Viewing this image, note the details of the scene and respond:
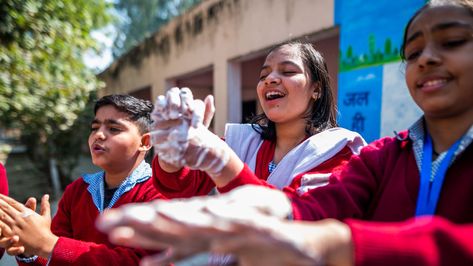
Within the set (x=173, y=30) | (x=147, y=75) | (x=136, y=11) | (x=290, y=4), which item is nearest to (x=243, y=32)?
(x=290, y=4)

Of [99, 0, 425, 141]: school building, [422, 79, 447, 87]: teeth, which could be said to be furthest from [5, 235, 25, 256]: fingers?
[99, 0, 425, 141]: school building

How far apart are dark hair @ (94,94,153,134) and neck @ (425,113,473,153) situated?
1.37 meters

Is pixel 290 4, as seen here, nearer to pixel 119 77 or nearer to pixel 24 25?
pixel 24 25

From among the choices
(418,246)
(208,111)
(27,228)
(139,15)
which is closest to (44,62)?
(27,228)

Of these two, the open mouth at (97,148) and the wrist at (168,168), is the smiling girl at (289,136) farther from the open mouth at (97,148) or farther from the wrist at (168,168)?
the open mouth at (97,148)

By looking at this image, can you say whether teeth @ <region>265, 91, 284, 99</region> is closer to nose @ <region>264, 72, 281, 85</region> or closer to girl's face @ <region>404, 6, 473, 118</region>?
nose @ <region>264, 72, 281, 85</region>

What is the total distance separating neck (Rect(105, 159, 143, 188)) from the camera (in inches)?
74.9

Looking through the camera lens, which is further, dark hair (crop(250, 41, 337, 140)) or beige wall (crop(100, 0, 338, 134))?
beige wall (crop(100, 0, 338, 134))

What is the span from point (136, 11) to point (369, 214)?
25282 mm

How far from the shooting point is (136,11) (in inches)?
953

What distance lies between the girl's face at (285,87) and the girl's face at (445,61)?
66cm

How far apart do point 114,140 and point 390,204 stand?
131cm

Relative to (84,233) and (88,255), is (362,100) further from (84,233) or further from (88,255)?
(88,255)

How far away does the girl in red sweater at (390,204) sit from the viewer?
66 cm
